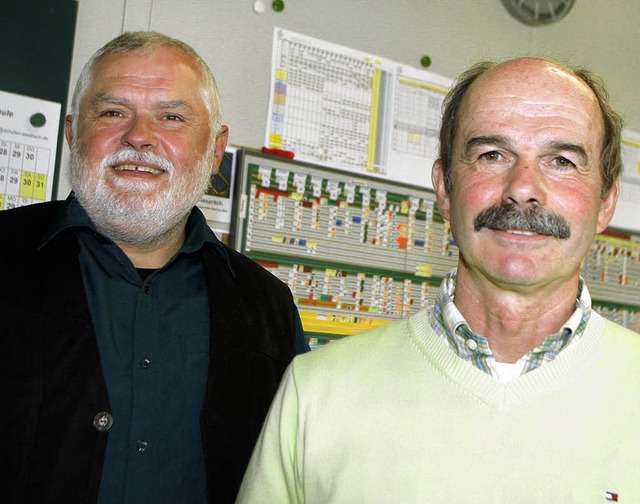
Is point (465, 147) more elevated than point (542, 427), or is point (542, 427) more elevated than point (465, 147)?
point (465, 147)

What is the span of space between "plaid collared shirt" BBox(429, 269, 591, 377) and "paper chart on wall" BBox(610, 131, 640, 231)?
6.89 ft

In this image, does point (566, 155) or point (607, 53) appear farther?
point (607, 53)

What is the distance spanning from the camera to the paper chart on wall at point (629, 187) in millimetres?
3240

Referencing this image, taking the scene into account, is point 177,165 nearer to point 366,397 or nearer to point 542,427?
point 366,397

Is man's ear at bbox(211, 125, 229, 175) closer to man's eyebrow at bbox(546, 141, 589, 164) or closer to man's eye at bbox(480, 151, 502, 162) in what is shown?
man's eye at bbox(480, 151, 502, 162)

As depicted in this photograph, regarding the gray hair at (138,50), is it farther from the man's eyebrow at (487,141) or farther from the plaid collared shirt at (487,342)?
the plaid collared shirt at (487,342)

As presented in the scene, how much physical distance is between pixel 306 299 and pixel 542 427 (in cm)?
140

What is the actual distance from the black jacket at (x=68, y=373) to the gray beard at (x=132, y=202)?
0.10 metres

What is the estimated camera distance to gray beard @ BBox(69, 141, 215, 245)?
1.64m

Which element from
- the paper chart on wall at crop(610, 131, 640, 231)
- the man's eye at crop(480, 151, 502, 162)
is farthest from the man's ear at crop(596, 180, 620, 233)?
the paper chart on wall at crop(610, 131, 640, 231)

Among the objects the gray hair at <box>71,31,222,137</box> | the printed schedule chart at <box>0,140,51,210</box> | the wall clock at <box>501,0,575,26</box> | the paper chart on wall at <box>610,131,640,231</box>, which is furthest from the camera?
the paper chart on wall at <box>610,131,640,231</box>

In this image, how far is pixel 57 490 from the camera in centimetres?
143

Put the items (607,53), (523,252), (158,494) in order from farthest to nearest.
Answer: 1. (607,53)
2. (158,494)
3. (523,252)

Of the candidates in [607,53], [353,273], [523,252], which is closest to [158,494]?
[523,252]
